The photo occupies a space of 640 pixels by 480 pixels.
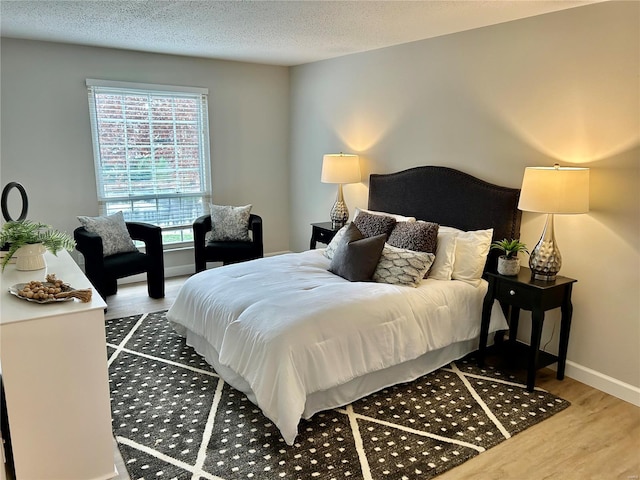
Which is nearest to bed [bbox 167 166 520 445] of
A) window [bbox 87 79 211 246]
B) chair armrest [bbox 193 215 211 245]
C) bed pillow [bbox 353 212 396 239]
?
bed pillow [bbox 353 212 396 239]

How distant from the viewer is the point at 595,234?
2.98 m

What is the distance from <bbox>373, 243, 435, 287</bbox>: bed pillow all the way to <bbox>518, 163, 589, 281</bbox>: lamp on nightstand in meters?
0.74

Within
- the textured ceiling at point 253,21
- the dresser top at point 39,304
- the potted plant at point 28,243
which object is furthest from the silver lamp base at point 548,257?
the potted plant at point 28,243

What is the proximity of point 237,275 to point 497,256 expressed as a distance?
1.96 meters

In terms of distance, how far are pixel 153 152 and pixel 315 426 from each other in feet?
12.2

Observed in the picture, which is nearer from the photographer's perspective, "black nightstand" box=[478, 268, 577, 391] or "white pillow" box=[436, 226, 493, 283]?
"black nightstand" box=[478, 268, 577, 391]

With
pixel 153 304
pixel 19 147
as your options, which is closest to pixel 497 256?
pixel 153 304

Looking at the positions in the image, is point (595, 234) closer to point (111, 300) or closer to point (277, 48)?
point (277, 48)

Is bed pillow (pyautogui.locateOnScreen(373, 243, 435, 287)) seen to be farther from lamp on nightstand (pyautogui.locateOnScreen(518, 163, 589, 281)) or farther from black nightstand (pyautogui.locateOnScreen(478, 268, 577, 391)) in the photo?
lamp on nightstand (pyautogui.locateOnScreen(518, 163, 589, 281))

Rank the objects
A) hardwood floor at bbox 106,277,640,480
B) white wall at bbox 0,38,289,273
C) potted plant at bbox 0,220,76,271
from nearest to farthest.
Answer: hardwood floor at bbox 106,277,640,480 → potted plant at bbox 0,220,76,271 → white wall at bbox 0,38,289,273

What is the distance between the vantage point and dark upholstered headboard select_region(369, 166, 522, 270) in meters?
3.44

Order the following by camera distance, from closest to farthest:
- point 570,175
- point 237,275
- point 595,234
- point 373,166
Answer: point 570,175
point 595,234
point 237,275
point 373,166

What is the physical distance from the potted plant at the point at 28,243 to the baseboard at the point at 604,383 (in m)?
3.25

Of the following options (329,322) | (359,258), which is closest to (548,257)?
(359,258)
